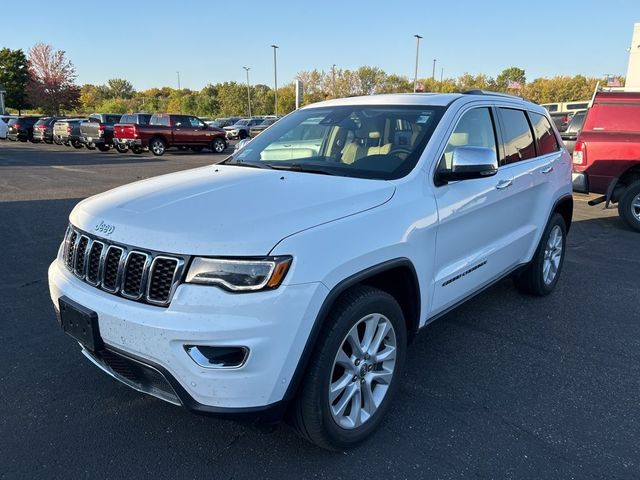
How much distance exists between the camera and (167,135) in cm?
2186

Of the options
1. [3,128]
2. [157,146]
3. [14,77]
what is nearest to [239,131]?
[157,146]

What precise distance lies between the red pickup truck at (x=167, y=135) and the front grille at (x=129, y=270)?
784 inches

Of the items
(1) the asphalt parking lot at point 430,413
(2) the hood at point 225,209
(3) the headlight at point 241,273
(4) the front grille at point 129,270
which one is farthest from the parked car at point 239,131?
(3) the headlight at point 241,273

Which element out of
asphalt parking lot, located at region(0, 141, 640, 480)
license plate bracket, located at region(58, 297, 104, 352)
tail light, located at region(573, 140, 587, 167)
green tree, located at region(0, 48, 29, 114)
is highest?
green tree, located at region(0, 48, 29, 114)

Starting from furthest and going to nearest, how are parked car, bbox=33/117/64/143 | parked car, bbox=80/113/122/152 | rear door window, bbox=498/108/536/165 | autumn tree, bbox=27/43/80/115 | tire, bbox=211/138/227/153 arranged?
autumn tree, bbox=27/43/80/115 < parked car, bbox=33/117/64/143 < tire, bbox=211/138/227/153 < parked car, bbox=80/113/122/152 < rear door window, bbox=498/108/536/165

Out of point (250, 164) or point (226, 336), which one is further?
point (250, 164)

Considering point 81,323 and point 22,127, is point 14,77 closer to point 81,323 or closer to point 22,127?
point 22,127

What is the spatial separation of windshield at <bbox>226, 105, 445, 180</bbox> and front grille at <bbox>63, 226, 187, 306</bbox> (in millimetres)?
1293

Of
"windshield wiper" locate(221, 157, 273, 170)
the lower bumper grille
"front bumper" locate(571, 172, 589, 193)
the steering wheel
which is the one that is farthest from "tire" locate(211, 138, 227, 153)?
the lower bumper grille

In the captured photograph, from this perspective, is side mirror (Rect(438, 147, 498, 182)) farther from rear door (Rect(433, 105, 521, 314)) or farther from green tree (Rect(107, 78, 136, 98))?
green tree (Rect(107, 78, 136, 98))

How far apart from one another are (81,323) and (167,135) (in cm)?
2080

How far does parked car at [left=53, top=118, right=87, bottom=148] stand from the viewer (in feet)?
82.1

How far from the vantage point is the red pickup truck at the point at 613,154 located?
7973mm

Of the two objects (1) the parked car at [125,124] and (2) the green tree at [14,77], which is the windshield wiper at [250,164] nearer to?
(1) the parked car at [125,124]
